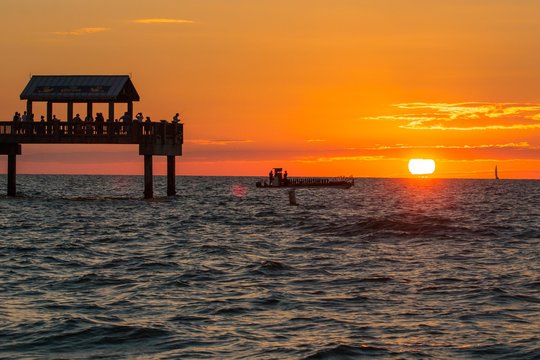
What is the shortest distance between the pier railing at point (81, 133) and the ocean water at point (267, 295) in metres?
20.3

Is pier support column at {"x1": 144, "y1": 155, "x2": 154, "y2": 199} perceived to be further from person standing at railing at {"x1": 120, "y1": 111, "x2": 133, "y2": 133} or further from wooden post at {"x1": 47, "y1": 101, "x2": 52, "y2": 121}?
wooden post at {"x1": 47, "y1": 101, "x2": 52, "y2": 121}

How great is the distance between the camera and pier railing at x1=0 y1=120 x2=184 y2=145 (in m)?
57.1

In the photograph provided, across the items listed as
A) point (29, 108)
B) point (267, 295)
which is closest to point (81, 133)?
point (29, 108)

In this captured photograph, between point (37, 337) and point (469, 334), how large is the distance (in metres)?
7.19

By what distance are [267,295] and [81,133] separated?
1570 inches

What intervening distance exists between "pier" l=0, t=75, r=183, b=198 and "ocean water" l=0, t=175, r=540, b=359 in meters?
20.5

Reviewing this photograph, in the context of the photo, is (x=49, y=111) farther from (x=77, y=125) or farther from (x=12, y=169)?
(x=12, y=169)

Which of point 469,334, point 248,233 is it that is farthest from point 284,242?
point 469,334

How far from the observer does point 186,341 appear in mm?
14727

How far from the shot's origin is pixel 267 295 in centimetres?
1941

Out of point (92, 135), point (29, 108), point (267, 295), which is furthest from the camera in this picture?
point (29, 108)

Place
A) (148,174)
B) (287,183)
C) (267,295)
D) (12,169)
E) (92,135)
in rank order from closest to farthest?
(267,295), (92,135), (148,174), (12,169), (287,183)

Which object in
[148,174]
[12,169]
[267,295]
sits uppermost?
[12,169]

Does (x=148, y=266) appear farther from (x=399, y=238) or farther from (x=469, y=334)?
(x=399, y=238)
